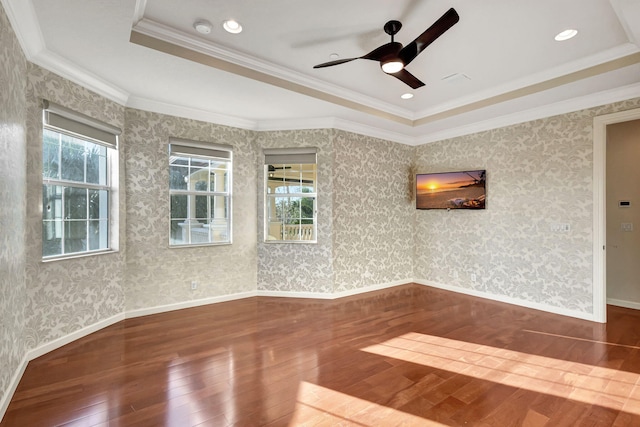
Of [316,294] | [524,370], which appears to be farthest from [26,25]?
[524,370]

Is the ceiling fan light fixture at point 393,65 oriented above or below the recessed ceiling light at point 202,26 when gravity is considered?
below

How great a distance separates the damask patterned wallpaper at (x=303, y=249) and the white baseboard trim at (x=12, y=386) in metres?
2.69

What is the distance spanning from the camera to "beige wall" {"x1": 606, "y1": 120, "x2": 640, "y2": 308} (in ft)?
13.5

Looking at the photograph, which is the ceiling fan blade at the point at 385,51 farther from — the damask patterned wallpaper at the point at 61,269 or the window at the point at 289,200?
the damask patterned wallpaper at the point at 61,269

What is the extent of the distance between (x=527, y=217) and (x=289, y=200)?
3458mm

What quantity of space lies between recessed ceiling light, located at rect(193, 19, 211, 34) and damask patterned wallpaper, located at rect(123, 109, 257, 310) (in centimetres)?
176

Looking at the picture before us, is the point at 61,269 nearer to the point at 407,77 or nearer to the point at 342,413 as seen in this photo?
the point at 342,413

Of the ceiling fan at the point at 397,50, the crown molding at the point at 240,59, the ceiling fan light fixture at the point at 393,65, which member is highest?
the crown molding at the point at 240,59

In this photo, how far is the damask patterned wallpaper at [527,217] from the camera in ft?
12.2

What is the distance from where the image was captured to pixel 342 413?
1.96 metres

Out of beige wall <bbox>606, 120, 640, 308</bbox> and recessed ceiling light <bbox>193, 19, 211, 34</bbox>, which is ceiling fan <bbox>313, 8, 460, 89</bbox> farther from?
beige wall <bbox>606, 120, 640, 308</bbox>

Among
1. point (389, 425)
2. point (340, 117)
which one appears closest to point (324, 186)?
point (340, 117)

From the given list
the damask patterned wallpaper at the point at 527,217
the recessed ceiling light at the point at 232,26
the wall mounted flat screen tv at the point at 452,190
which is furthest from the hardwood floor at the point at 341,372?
the recessed ceiling light at the point at 232,26

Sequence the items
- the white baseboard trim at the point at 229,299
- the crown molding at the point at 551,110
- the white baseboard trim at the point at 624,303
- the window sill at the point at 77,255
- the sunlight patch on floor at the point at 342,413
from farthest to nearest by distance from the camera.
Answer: the white baseboard trim at the point at 624,303 < the crown molding at the point at 551,110 < the window sill at the point at 77,255 < the white baseboard trim at the point at 229,299 < the sunlight patch on floor at the point at 342,413
